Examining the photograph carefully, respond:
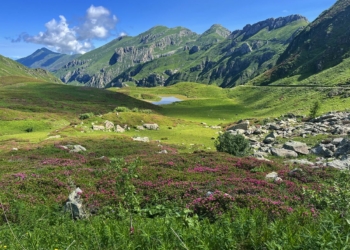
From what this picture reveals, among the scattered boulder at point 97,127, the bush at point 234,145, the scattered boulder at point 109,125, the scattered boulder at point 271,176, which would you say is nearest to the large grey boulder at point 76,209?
the scattered boulder at point 271,176

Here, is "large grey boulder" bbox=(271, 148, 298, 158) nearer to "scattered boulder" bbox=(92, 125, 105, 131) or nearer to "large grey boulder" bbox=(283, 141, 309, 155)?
"large grey boulder" bbox=(283, 141, 309, 155)

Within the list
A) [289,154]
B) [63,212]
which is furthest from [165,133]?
[63,212]

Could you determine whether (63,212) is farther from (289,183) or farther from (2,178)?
(289,183)

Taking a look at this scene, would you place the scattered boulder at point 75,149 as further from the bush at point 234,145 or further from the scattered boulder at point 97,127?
the scattered boulder at point 97,127

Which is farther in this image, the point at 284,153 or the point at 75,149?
the point at 75,149

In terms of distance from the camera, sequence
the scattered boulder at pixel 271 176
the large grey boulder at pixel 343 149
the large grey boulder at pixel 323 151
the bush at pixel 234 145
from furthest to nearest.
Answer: the bush at pixel 234 145, the large grey boulder at pixel 323 151, the large grey boulder at pixel 343 149, the scattered boulder at pixel 271 176

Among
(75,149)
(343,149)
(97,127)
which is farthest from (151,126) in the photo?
(343,149)

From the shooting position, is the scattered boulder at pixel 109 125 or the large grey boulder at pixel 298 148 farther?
the scattered boulder at pixel 109 125

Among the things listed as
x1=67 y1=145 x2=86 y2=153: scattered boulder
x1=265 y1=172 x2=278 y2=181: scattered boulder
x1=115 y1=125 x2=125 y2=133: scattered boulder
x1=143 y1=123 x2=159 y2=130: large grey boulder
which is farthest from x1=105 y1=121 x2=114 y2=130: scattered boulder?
x1=265 y1=172 x2=278 y2=181: scattered boulder

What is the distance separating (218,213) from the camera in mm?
10773

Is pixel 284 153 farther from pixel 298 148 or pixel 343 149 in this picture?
pixel 343 149

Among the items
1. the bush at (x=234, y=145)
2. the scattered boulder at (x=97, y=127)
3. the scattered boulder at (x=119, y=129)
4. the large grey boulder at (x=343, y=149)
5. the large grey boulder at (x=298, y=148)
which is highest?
the large grey boulder at (x=343, y=149)

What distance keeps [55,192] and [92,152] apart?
16564 millimetres

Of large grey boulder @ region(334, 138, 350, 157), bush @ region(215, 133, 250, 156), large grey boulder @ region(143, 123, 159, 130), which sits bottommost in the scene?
large grey boulder @ region(143, 123, 159, 130)
